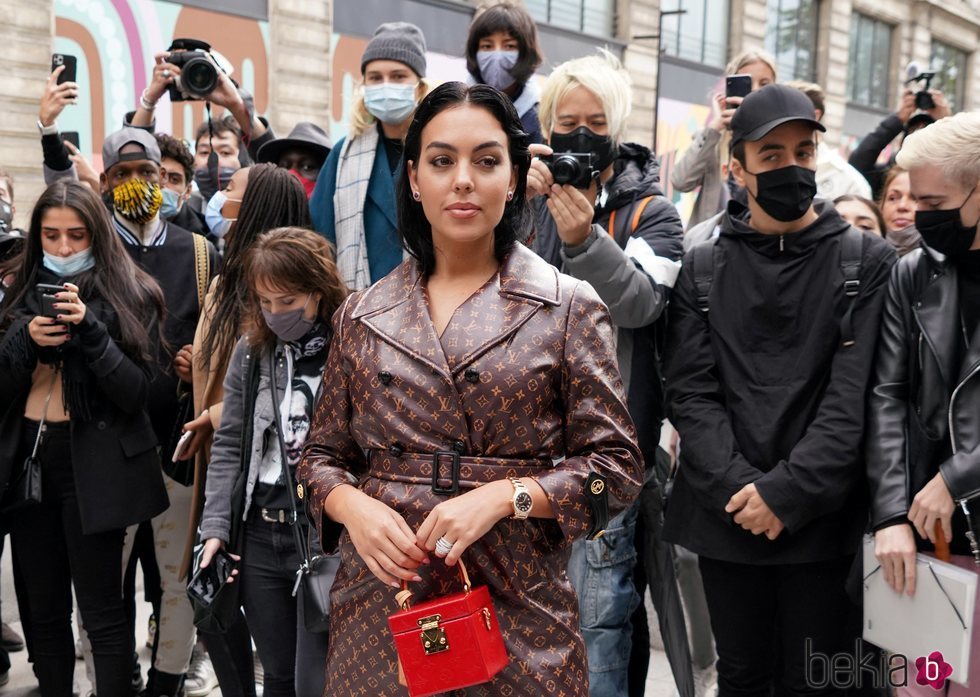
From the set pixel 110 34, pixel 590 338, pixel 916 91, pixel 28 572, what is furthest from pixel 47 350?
pixel 110 34

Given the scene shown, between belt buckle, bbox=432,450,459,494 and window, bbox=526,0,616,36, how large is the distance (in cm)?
1648

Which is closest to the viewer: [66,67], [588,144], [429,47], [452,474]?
[452,474]

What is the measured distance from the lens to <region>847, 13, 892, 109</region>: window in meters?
25.6

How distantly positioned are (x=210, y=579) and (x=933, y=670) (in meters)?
2.06

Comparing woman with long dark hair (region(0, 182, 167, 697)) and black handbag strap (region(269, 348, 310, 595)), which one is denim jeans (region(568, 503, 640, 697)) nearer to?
black handbag strap (region(269, 348, 310, 595))

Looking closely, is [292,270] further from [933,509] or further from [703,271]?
[933,509]

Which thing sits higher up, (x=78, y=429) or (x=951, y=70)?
(x=951, y=70)

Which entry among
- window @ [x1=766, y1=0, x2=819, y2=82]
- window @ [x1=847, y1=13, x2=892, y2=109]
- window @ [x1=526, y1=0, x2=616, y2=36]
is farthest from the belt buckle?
window @ [x1=847, y1=13, x2=892, y2=109]

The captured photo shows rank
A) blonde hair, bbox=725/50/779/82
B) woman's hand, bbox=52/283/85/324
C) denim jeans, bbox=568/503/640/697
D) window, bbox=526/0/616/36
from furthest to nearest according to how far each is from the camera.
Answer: window, bbox=526/0/616/36 < blonde hair, bbox=725/50/779/82 < woman's hand, bbox=52/283/85/324 < denim jeans, bbox=568/503/640/697

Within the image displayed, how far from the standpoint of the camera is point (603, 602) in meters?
3.28

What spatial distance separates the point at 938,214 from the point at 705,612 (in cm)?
171

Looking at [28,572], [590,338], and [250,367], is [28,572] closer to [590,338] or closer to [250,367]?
[250,367]

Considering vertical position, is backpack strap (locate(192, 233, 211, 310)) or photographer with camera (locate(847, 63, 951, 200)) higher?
photographer with camera (locate(847, 63, 951, 200))

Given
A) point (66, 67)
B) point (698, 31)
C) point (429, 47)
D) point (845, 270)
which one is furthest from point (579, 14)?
point (845, 270)
